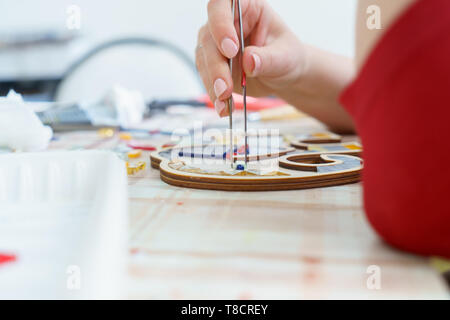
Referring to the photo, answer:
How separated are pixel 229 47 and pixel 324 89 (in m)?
0.35

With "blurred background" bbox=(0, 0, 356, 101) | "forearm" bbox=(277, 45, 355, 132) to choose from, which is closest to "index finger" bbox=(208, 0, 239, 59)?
"forearm" bbox=(277, 45, 355, 132)

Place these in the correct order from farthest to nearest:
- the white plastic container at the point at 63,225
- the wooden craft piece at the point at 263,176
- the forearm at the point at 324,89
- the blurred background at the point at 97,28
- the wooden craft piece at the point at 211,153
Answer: the blurred background at the point at 97,28
the forearm at the point at 324,89
the wooden craft piece at the point at 211,153
the wooden craft piece at the point at 263,176
the white plastic container at the point at 63,225

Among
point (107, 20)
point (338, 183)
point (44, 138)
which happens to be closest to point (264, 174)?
point (338, 183)

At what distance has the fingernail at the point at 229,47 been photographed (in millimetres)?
533

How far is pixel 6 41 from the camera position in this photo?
302 centimetres

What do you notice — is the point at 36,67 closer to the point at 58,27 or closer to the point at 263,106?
the point at 58,27

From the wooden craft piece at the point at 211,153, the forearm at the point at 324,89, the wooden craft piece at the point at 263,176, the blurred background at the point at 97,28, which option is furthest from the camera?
the blurred background at the point at 97,28

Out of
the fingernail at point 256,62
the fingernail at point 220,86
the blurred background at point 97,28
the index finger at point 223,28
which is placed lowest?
the fingernail at point 220,86

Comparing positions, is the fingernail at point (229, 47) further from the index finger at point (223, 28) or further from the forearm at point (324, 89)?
the forearm at point (324, 89)

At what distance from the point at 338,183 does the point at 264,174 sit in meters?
0.07

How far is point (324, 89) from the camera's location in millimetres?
838

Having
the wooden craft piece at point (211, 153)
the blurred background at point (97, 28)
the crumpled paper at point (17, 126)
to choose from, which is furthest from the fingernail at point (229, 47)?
the blurred background at point (97, 28)

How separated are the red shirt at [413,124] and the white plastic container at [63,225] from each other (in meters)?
0.15

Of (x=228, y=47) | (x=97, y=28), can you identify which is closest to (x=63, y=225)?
(x=228, y=47)
